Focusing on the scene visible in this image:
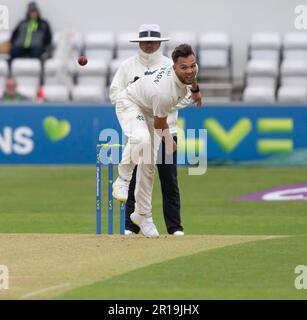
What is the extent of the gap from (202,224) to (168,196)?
219 centimetres

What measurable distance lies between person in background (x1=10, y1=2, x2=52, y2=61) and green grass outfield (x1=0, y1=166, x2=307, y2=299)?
148 inches

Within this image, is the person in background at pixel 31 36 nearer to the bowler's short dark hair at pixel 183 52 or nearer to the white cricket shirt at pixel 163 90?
the white cricket shirt at pixel 163 90

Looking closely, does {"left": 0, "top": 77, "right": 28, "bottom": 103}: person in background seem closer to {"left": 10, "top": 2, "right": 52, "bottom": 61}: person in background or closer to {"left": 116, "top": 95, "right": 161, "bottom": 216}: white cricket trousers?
{"left": 10, "top": 2, "right": 52, "bottom": 61}: person in background

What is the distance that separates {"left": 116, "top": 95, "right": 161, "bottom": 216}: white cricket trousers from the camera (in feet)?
40.7

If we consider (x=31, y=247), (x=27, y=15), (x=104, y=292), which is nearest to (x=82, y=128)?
(x=27, y=15)

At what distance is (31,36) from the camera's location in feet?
84.7

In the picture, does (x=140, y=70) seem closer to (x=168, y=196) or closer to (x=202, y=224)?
(x=168, y=196)

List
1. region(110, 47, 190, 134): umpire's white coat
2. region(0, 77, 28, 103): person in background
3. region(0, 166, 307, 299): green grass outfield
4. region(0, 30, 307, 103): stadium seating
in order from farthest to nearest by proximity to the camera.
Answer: region(0, 30, 307, 103): stadium seating < region(0, 77, 28, 103): person in background < region(110, 47, 190, 134): umpire's white coat < region(0, 166, 307, 299): green grass outfield

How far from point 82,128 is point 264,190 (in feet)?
15.2

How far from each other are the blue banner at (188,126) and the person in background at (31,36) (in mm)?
3189

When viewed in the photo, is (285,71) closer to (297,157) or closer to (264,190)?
(297,157)

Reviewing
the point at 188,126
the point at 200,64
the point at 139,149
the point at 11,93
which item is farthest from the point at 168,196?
the point at 200,64

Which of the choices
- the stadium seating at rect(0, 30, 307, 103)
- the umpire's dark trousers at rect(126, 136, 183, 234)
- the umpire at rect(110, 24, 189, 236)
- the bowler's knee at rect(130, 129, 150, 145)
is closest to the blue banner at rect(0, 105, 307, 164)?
the stadium seating at rect(0, 30, 307, 103)

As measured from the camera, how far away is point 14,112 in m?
22.7
